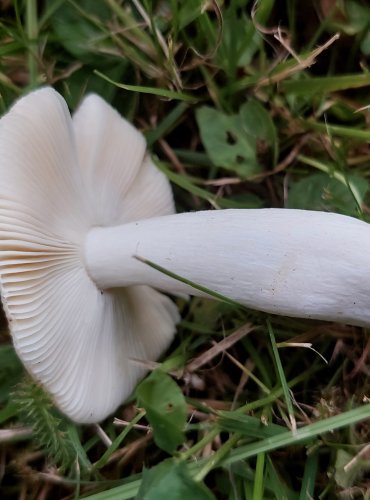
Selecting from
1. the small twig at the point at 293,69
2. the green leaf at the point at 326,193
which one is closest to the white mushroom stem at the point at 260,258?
the green leaf at the point at 326,193

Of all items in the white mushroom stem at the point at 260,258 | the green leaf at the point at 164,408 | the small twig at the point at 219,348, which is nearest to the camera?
the white mushroom stem at the point at 260,258

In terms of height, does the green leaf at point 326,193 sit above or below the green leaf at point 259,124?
below

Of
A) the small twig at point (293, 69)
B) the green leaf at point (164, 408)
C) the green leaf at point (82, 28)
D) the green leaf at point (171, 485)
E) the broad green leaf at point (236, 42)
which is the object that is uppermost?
the green leaf at point (82, 28)

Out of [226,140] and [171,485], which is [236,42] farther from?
[171,485]

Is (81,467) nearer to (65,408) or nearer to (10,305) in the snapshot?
(65,408)

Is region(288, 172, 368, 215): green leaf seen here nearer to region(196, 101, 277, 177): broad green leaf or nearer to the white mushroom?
region(196, 101, 277, 177): broad green leaf

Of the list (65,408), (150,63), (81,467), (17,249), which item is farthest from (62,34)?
(81,467)

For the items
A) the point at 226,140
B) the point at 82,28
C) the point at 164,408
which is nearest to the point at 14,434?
the point at 164,408

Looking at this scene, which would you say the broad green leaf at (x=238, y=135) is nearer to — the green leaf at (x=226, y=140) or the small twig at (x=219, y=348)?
the green leaf at (x=226, y=140)

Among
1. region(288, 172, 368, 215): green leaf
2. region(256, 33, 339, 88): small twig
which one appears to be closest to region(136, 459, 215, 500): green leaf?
region(288, 172, 368, 215): green leaf
